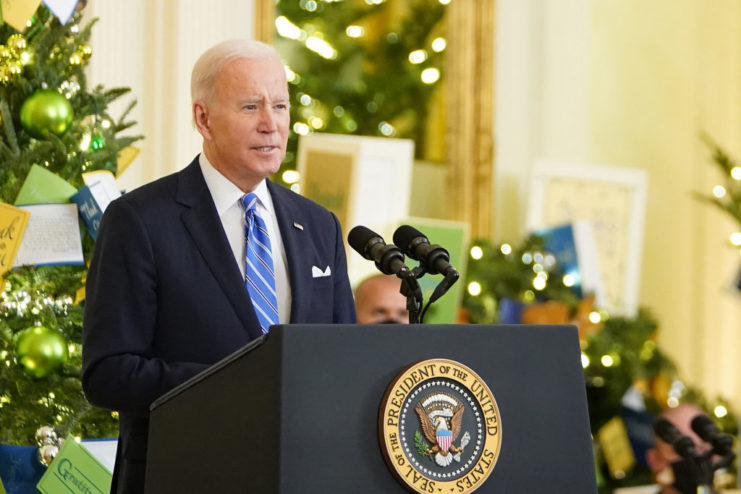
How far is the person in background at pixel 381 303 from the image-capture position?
12.5 ft

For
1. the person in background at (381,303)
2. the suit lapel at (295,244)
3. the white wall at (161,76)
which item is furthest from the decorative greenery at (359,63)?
the suit lapel at (295,244)

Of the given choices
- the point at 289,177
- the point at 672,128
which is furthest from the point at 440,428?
the point at 672,128

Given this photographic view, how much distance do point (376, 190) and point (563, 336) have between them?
11.1ft

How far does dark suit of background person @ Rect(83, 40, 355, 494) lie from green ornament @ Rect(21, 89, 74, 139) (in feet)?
3.17

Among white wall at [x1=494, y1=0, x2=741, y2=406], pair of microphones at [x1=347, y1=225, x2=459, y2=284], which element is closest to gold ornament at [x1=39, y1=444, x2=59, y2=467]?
pair of microphones at [x1=347, y1=225, x2=459, y2=284]

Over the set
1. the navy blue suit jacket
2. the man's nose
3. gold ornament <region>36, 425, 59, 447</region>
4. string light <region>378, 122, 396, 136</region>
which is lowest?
gold ornament <region>36, 425, 59, 447</region>

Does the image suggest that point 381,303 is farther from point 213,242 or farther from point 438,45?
point 438,45

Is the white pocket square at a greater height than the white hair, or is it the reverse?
the white hair

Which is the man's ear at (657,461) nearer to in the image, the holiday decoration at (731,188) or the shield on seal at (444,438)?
the holiday decoration at (731,188)

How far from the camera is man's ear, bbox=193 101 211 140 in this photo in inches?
90.3

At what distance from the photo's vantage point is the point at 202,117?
2307 mm

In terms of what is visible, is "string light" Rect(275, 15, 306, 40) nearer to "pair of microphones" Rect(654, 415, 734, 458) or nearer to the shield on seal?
"pair of microphones" Rect(654, 415, 734, 458)

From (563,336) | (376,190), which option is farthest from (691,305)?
(563,336)

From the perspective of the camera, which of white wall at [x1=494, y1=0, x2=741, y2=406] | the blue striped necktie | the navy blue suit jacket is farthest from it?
white wall at [x1=494, y1=0, x2=741, y2=406]
